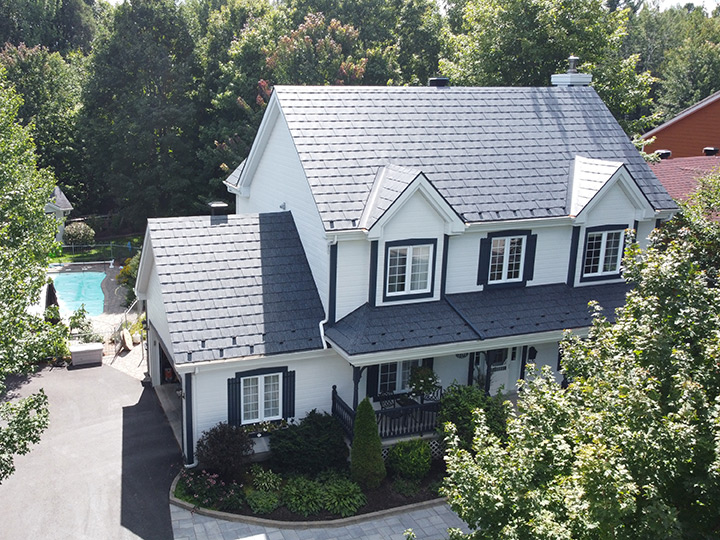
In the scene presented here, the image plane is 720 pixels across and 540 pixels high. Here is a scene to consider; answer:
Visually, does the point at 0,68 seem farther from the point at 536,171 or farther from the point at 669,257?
the point at 669,257

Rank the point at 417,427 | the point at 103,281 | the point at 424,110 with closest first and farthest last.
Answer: the point at 417,427
the point at 424,110
the point at 103,281

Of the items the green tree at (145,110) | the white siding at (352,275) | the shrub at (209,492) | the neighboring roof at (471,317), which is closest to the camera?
the shrub at (209,492)

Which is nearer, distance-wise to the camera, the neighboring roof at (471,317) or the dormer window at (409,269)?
the neighboring roof at (471,317)

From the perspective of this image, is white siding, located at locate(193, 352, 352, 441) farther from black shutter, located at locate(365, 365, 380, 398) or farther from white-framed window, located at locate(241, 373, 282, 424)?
black shutter, located at locate(365, 365, 380, 398)

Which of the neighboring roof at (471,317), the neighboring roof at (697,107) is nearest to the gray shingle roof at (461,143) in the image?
the neighboring roof at (471,317)

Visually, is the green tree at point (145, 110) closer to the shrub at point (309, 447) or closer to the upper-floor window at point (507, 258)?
the upper-floor window at point (507, 258)

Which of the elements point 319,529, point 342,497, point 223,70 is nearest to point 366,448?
point 342,497

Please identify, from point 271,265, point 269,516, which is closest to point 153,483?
point 269,516
